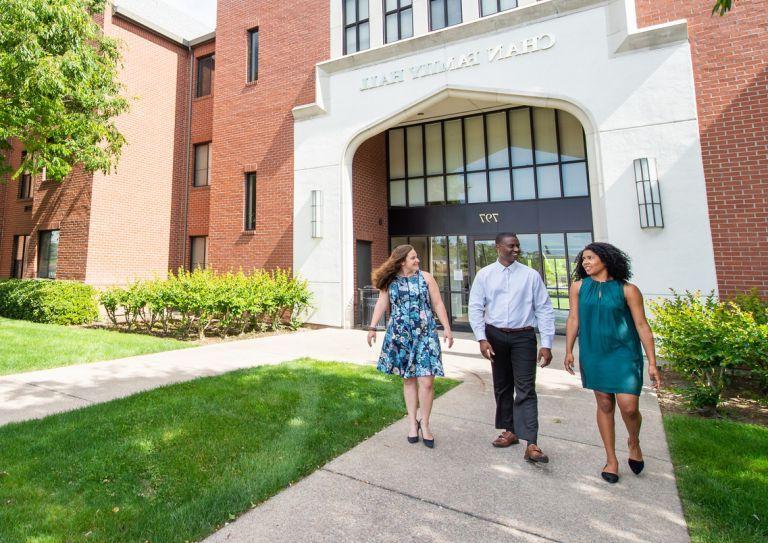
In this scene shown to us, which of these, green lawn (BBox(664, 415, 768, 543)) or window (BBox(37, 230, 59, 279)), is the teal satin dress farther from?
window (BBox(37, 230, 59, 279))

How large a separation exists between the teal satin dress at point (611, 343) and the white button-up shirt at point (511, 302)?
0.37m

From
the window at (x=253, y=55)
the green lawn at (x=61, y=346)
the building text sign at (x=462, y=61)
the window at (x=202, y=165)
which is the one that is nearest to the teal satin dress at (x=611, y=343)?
the green lawn at (x=61, y=346)

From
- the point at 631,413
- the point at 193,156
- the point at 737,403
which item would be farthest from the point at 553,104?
the point at 193,156

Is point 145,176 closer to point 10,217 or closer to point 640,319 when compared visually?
point 10,217

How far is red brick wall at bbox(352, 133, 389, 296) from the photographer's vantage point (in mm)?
12883

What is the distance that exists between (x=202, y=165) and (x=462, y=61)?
10978 mm

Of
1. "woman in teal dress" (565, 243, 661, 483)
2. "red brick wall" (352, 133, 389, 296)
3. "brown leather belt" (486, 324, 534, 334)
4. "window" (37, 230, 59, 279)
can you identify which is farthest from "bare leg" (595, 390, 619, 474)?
"window" (37, 230, 59, 279)

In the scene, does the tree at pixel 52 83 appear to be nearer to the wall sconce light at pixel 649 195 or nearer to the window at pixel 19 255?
the window at pixel 19 255

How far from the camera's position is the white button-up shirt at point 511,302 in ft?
11.9

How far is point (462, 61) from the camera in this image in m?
10.7

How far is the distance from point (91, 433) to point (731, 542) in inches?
200

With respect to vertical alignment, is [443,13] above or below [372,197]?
above

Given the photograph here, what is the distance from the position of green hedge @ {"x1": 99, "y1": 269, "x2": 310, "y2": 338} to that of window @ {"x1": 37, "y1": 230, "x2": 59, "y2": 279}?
5.16 m

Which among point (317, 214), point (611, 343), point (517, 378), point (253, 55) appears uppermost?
point (253, 55)
